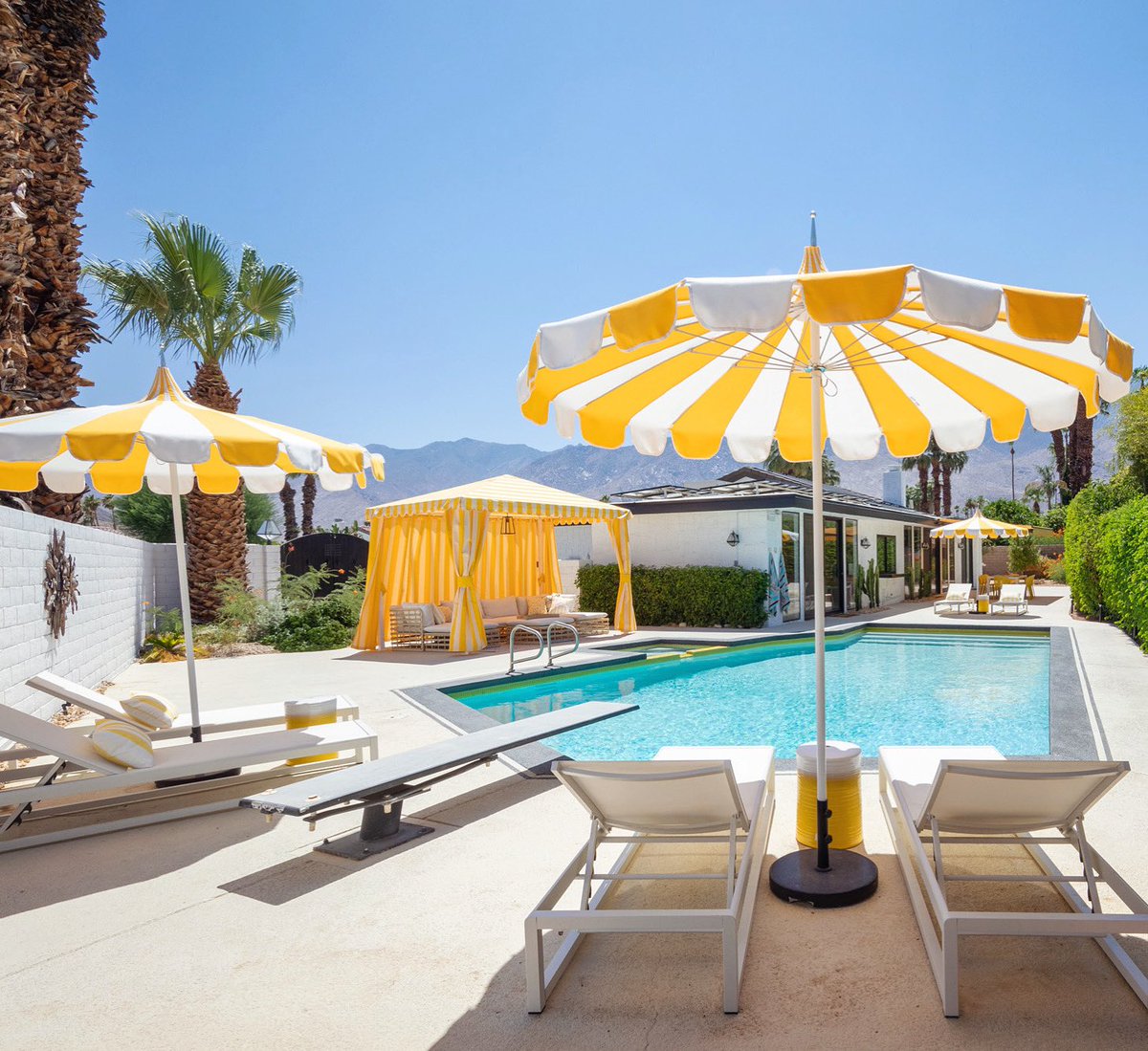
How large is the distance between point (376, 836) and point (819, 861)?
7.59 feet

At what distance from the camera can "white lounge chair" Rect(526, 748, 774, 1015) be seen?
2.70m

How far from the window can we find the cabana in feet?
30.3

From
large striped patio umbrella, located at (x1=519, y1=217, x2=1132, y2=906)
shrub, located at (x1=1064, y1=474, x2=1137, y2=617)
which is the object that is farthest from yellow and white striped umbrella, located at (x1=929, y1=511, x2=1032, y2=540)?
large striped patio umbrella, located at (x1=519, y1=217, x2=1132, y2=906)

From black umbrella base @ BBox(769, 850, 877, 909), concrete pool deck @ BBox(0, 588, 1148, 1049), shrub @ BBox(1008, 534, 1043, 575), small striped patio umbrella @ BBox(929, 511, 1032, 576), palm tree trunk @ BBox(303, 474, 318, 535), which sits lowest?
concrete pool deck @ BBox(0, 588, 1148, 1049)

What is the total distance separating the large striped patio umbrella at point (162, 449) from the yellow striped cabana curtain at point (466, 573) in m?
6.37

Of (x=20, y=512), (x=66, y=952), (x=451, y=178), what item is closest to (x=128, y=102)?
(x=451, y=178)

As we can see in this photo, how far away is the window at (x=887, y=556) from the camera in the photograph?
22328mm

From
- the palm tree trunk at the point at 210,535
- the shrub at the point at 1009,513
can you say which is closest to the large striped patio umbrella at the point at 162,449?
the palm tree trunk at the point at 210,535

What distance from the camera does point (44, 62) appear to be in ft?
30.6

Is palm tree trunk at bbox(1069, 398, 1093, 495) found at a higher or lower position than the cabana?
higher

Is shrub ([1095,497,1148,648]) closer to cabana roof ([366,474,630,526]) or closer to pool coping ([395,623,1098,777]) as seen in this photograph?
pool coping ([395,623,1098,777])

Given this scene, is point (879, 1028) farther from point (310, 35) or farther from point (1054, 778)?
point (310, 35)

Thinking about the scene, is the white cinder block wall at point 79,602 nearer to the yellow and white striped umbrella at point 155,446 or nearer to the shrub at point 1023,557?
the yellow and white striped umbrella at point 155,446

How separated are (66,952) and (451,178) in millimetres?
17213
